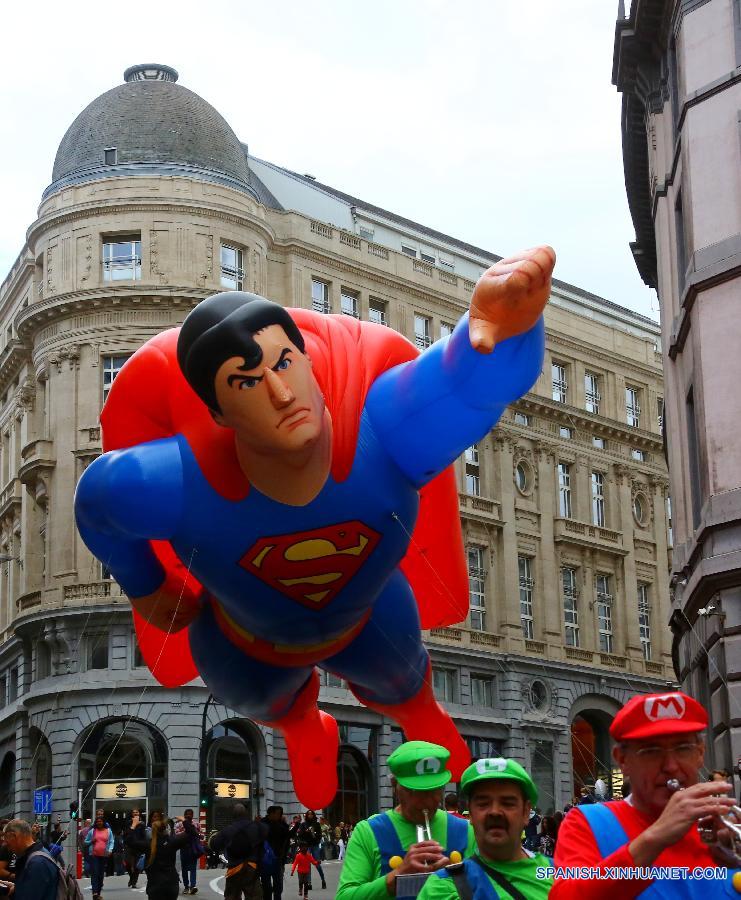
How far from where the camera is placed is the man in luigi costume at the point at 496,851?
15.8 ft

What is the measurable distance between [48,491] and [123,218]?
7.50 metres

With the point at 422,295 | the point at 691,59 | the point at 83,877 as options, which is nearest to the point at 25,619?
the point at 83,877

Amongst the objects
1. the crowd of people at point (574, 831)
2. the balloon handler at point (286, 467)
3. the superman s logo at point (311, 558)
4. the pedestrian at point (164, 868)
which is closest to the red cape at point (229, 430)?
the balloon handler at point (286, 467)

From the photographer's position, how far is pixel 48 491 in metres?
40.2

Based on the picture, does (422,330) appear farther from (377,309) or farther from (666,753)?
(666,753)

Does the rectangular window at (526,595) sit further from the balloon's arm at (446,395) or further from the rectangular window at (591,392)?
the balloon's arm at (446,395)

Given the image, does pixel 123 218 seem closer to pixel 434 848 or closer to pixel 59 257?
pixel 59 257

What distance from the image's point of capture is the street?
73.0ft

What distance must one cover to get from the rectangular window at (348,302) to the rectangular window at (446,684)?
34.7ft

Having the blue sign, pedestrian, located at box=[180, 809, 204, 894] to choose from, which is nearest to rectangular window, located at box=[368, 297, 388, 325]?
the blue sign

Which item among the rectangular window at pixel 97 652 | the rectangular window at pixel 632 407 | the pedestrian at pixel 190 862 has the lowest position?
the pedestrian at pixel 190 862

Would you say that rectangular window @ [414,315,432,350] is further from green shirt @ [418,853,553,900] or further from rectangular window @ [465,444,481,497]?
green shirt @ [418,853,553,900]

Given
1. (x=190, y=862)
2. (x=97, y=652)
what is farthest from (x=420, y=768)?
(x=97, y=652)

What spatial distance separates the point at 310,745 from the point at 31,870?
1.82 metres
